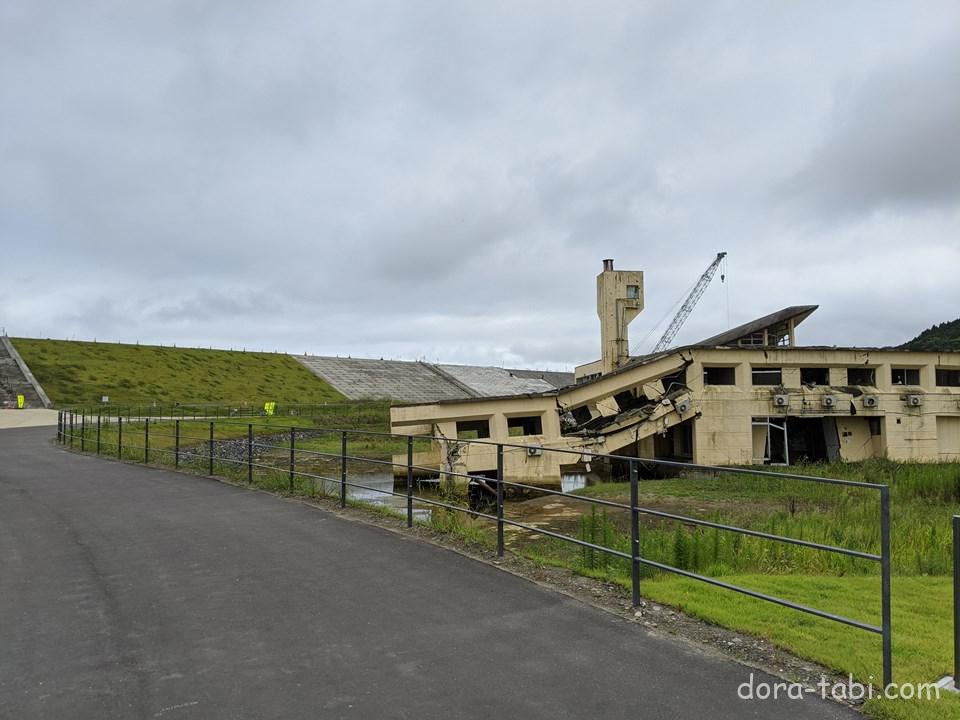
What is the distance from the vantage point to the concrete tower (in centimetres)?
3297

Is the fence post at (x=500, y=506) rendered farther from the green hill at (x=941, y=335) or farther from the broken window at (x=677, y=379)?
the green hill at (x=941, y=335)

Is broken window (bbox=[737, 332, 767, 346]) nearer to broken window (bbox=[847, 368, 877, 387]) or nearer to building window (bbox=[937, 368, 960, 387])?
broken window (bbox=[847, 368, 877, 387])

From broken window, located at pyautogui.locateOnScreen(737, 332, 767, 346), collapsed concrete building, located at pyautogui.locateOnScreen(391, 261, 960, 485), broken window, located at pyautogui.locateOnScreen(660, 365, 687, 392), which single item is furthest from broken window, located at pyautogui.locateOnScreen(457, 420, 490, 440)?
broken window, located at pyautogui.locateOnScreen(737, 332, 767, 346)

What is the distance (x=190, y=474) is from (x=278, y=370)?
2642 inches

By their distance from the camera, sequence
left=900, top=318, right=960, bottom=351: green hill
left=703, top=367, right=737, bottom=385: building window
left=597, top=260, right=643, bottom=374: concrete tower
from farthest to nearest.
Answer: left=900, top=318, right=960, bottom=351: green hill
left=597, top=260, right=643, bottom=374: concrete tower
left=703, top=367, right=737, bottom=385: building window

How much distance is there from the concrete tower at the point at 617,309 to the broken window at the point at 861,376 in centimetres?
974

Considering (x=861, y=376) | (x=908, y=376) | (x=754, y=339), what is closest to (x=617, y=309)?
(x=754, y=339)

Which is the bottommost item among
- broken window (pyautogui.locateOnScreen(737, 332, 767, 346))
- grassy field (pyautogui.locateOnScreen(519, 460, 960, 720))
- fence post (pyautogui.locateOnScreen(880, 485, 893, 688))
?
grassy field (pyautogui.locateOnScreen(519, 460, 960, 720))

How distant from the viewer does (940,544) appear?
9.83 m

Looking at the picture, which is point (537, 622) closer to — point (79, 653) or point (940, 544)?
point (79, 653)

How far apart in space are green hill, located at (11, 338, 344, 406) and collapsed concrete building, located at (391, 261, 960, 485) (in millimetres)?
41820

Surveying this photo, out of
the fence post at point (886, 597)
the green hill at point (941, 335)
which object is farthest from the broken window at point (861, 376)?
Answer: the green hill at point (941, 335)

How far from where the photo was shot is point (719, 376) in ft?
84.1

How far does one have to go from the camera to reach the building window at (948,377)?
2761cm
